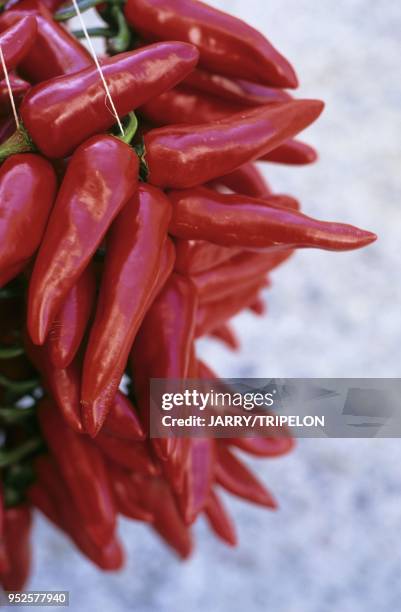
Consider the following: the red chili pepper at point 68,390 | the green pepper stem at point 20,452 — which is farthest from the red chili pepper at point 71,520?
the red chili pepper at point 68,390

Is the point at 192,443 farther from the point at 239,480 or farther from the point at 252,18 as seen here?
the point at 252,18

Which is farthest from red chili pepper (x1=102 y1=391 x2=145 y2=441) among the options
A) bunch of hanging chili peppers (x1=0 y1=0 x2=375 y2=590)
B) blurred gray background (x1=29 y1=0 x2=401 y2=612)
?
blurred gray background (x1=29 y1=0 x2=401 y2=612)

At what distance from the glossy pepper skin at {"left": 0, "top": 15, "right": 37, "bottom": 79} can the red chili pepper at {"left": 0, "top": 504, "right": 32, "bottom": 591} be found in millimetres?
531

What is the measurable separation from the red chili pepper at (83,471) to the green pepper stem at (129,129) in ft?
1.04

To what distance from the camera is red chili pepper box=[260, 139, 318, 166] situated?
32.4 inches

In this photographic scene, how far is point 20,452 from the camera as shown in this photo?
2.94 feet

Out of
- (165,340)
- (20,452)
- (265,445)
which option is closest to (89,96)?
(165,340)

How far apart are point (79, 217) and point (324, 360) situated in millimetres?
746

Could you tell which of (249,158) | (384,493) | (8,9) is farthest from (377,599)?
(8,9)

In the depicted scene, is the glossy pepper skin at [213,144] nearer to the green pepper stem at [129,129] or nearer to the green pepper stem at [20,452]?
the green pepper stem at [129,129]

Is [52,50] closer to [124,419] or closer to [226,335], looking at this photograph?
[124,419]

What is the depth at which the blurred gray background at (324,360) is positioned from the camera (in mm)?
1141

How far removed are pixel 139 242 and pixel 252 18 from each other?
2.96ft

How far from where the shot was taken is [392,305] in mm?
1305
